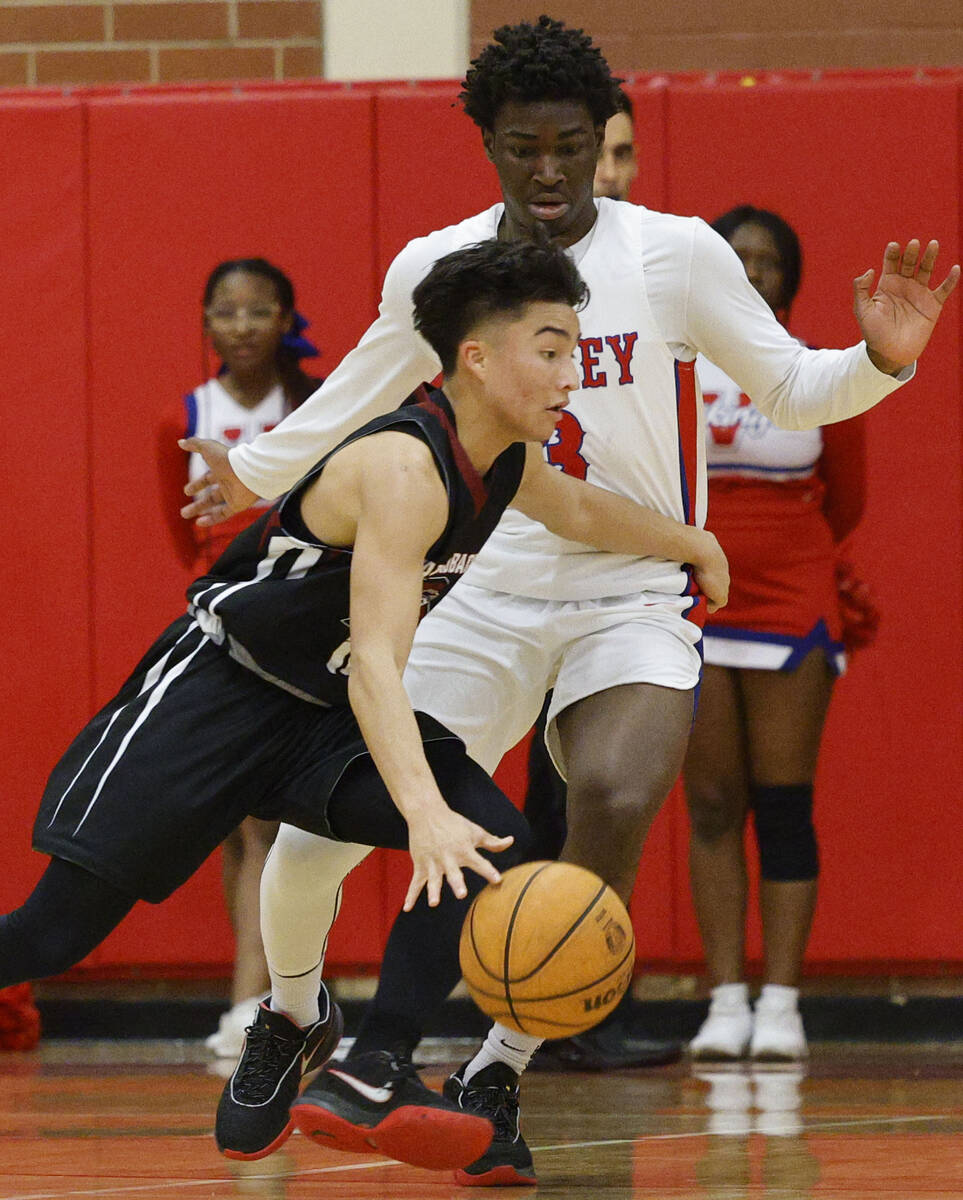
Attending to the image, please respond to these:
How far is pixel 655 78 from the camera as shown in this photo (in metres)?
5.69

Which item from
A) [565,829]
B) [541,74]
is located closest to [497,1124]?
[565,829]

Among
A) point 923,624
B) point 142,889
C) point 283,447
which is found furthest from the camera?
point 923,624

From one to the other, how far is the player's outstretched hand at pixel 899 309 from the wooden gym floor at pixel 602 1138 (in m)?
1.37

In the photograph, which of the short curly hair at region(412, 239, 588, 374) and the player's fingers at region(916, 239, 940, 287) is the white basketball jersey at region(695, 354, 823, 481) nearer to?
the player's fingers at region(916, 239, 940, 287)

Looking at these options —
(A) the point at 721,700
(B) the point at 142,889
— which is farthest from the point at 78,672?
(B) the point at 142,889

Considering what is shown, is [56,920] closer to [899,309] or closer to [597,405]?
[597,405]

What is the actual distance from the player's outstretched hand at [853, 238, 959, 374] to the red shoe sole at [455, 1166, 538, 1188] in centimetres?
150

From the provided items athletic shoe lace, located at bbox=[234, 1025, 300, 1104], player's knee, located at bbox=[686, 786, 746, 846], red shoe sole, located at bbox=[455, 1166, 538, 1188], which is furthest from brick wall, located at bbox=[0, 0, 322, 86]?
red shoe sole, located at bbox=[455, 1166, 538, 1188]

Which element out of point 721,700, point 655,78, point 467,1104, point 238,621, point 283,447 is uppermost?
point 655,78

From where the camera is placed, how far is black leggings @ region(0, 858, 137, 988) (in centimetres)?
314

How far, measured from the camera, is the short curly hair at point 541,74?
3.58m

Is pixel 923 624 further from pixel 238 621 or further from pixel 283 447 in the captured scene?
pixel 238 621

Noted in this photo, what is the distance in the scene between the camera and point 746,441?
5098 mm

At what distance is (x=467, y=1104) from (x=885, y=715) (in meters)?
2.64
